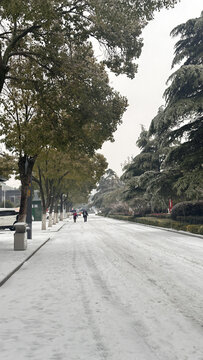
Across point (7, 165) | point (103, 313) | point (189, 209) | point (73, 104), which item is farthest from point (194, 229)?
point (103, 313)

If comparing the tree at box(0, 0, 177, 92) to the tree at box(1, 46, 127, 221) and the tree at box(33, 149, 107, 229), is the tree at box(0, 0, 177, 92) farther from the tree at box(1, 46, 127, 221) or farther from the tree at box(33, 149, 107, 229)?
the tree at box(33, 149, 107, 229)

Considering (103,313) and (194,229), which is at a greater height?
(194,229)

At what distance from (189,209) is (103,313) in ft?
Answer: 86.0

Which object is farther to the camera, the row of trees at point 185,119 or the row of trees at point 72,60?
the row of trees at point 185,119

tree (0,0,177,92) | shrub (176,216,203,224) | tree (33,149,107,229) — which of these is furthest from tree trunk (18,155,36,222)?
shrub (176,216,203,224)

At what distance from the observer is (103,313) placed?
596cm

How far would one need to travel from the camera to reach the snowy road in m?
4.38

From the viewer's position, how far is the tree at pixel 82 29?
1166 cm

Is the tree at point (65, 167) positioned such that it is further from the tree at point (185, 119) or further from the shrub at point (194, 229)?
the shrub at point (194, 229)

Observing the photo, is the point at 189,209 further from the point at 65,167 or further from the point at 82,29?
the point at 82,29

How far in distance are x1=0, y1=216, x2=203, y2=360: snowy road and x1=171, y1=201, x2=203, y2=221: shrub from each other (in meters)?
19.9

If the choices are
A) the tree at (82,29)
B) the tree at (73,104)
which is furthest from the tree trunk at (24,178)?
the tree at (82,29)

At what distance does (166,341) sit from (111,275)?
494 centimetres

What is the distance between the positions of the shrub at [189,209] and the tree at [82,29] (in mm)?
17299
